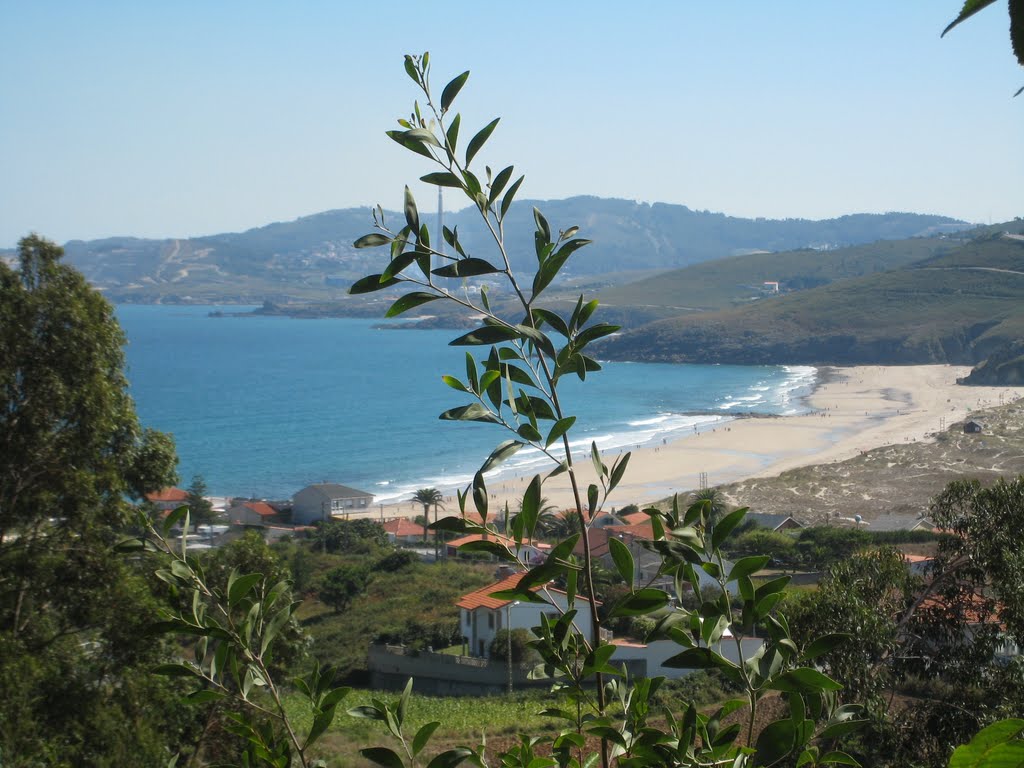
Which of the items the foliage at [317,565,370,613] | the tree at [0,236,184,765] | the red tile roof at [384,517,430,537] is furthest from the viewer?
the red tile roof at [384,517,430,537]

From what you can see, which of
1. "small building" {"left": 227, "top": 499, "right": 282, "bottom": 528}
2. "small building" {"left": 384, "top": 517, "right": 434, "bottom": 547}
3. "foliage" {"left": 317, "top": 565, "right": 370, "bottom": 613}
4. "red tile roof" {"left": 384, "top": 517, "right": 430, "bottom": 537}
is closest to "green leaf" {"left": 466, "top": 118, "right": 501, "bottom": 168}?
"foliage" {"left": 317, "top": 565, "right": 370, "bottom": 613}

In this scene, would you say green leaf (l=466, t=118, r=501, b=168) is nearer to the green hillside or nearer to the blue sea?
the blue sea

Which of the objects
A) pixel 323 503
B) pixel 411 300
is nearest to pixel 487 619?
pixel 411 300

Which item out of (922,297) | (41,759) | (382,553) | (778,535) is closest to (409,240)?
(41,759)

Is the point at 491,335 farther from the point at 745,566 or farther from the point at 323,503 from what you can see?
the point at 323,503

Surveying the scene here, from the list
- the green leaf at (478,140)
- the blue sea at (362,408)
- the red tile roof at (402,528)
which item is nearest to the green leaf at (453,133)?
the green leaf at (478,140)

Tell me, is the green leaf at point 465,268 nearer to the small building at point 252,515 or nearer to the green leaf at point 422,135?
the green leaf at point 422,135
